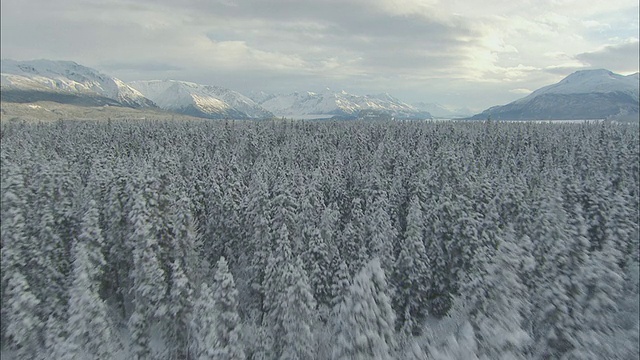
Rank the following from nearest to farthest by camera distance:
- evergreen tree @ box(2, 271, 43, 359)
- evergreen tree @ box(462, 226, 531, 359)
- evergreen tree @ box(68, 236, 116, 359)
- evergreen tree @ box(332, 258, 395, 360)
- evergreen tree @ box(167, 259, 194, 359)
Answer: evergreen tree @ box(462, 226, 531, 359), evergreen tree @ box(332, 258, 395, 360), evergreen tree @ box(68, 236, 116, 359), evergreen tree @ box(2, 271, 43, 359), evergreen tree @ box(167, 259, 194, 359)

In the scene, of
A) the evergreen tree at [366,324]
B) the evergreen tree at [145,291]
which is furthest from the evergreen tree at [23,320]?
the evergreen tree at [366,324]

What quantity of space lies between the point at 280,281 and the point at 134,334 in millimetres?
11686

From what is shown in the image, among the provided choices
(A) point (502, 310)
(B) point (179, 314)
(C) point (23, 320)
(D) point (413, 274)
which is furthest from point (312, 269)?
(A) point (502, 310)

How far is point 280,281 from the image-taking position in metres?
29.2

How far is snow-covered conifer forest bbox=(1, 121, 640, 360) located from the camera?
16.4 m

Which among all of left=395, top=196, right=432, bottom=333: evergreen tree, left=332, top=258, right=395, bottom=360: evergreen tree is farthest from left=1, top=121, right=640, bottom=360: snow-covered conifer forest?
left=395, top=196, right=432, bottom=333: evergreen tree

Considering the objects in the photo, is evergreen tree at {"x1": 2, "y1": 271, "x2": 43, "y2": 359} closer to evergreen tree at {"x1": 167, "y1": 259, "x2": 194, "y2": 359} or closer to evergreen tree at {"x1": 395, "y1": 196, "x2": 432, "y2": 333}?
evergreen tree at {"x1": 167, "y1": 259, "x2": 194, "y2": 359}

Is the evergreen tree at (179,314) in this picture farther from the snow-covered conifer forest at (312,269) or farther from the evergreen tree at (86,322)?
the evergreen tree at (86,322)

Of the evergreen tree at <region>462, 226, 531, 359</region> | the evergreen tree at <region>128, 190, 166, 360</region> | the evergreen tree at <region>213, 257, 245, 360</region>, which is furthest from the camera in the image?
the evergreen tree at <region>128, 190, 166, 360</region>

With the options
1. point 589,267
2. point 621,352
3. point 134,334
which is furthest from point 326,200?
point 621,352

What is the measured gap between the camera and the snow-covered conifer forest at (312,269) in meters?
16.4

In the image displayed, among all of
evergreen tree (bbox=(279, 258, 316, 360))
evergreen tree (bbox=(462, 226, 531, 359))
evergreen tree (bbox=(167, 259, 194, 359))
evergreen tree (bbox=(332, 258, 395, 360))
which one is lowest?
evergreen tree (bbox=(167, 259, 194, 359))

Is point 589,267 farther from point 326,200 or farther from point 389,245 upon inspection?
point 326,200

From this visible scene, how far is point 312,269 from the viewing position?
36.6 meters
